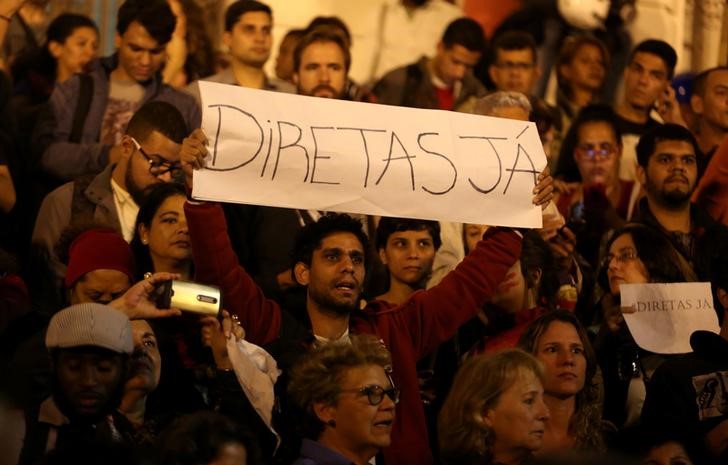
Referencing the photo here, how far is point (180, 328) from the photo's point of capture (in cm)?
750

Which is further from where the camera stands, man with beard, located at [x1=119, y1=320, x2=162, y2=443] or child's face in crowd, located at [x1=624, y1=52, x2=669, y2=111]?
child's face in crowd, located at [x1=624, y1=52, x2=669, y2=111]

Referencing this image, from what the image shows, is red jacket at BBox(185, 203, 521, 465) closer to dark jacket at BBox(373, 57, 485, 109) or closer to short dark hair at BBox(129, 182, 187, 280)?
short dark hair at BBox(129, 182, 187, 280)

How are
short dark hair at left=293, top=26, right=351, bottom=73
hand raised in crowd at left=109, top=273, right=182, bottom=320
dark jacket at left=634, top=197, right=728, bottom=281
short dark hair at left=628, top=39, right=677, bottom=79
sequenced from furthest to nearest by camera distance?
short dark hair at left=628, top=39, right=677, bottom=79 < short dark hair at left=293, top=26, right=351, bottom=73 < dark jacket at left=634, top=197, right=728, bottom=281 < hand raised in crowd at left=109, top=273, right=182, bottom=320

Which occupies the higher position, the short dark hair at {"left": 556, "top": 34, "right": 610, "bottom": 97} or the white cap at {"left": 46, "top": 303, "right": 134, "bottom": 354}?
the short dark hair at {"left": 556, "top": 34, "right": 610, "bottom": 97}

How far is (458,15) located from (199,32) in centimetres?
174

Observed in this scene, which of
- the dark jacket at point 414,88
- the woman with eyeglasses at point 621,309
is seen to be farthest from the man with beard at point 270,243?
the dark jacket at point 414,88

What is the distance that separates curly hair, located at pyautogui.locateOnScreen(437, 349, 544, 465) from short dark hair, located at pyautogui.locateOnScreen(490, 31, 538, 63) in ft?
14.4

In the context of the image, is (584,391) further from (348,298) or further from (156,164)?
(156,164)

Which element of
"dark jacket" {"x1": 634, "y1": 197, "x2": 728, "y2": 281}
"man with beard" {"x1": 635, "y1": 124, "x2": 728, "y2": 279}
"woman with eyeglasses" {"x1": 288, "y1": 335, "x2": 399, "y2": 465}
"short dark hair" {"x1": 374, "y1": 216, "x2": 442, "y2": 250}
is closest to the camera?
"woman with eyeglasses" {"x1": 288, "y1": 335, "x2": 399, "y2": 465}

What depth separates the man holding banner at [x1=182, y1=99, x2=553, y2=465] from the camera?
7121mm

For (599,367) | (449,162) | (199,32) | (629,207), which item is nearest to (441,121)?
(449,162)

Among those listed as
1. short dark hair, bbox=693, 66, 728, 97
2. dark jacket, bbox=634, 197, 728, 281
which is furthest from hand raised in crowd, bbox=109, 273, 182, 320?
short dark hair, bbox=693, 66, 728, 97

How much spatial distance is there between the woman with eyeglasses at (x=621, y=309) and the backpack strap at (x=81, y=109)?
2700 mm

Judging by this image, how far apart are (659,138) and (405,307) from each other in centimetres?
262
